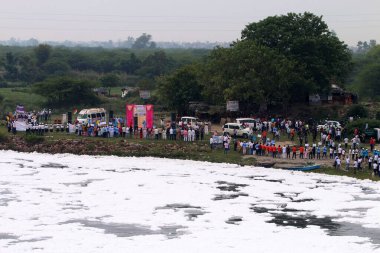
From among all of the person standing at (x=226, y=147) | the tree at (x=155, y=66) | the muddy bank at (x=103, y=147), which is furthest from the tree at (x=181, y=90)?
the tree at (x=155, y=66)

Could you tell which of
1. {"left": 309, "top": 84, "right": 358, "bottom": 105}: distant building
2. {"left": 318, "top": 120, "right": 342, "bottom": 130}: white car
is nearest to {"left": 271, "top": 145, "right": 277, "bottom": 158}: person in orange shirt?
{"left": 318, "top": 120, "right": 342, "bottom": 130}: white car

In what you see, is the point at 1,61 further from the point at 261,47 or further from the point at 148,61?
the point at 261,47

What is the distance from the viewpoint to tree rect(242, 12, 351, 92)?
216 feet

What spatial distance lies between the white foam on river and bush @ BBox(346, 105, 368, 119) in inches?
722

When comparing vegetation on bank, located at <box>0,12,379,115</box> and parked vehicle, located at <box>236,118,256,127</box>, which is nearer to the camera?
parked vehicle, located at <box>236,118,256,127</box>

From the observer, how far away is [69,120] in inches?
2362

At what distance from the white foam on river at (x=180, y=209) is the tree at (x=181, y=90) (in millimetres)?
21759

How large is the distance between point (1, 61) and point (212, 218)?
105 m

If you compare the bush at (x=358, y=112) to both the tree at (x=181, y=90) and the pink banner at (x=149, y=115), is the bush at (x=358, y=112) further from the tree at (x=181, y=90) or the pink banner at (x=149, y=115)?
the pink banner at (x=149, y=115)

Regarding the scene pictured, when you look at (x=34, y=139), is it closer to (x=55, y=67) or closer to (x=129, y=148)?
(x=129, y=148)

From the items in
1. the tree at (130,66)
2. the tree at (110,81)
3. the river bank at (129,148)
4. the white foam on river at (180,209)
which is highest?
the tree at (130,66)

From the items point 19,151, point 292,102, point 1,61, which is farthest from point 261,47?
point 1,61

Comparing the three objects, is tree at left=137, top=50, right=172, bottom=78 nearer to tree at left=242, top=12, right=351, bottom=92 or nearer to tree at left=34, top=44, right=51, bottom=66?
tree at left=34, top=44, right=51, bottom=66

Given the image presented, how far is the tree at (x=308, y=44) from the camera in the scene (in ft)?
216
